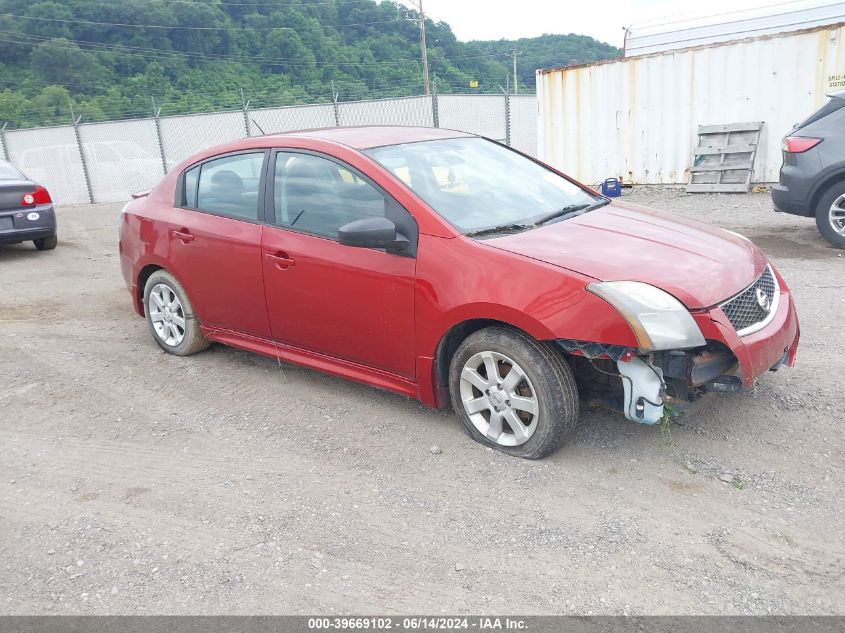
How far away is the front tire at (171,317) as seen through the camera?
5.30m

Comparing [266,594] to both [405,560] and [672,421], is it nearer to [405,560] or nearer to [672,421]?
[405,560]

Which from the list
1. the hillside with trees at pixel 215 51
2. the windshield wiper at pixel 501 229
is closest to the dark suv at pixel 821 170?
the windshield wiper at pixel 501 229

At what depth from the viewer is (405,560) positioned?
2979mm

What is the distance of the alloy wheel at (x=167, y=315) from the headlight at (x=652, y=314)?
3.30 m

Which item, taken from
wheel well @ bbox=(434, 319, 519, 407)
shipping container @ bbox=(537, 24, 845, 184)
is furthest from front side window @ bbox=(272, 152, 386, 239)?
shipping container @ bbox=(537, 24, 845, 184)

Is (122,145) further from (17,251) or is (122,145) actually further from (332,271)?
(332,271)

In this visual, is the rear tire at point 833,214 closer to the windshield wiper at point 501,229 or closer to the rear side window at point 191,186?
the windshield wiper at point 501,229

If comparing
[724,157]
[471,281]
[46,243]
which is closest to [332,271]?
[471,281]

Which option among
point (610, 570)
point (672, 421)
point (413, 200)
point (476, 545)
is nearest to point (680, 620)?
point (610, 570)

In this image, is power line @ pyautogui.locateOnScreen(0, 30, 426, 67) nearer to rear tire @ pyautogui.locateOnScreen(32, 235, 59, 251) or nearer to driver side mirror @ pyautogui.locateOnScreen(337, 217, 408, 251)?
rear tire @ pyautogui.locateOnScreen(32, 235, 59, 251)

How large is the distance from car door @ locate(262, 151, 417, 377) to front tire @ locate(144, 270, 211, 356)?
1.02 metres

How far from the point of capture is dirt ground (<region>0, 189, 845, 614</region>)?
278cm

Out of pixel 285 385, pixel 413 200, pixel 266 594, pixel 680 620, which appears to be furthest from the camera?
pixel 285 385

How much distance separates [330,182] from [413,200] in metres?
0.63
